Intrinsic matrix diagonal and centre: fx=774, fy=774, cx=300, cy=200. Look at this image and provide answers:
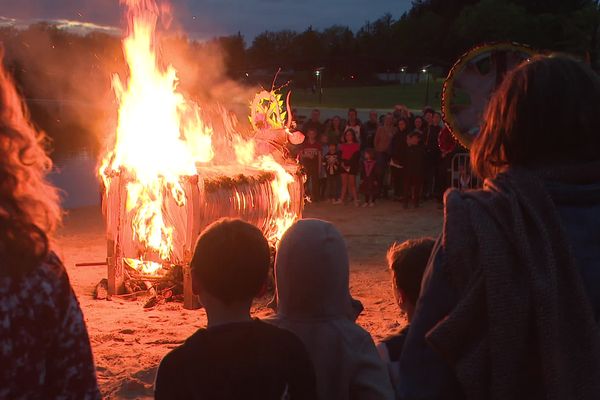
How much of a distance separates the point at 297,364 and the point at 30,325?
0.82 meters

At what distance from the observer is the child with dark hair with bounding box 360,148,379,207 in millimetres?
14594

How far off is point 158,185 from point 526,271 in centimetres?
631

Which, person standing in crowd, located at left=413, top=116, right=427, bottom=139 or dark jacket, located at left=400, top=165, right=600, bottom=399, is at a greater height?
person standing in crowd, located at left=413, top=116, right=427, bottom=139

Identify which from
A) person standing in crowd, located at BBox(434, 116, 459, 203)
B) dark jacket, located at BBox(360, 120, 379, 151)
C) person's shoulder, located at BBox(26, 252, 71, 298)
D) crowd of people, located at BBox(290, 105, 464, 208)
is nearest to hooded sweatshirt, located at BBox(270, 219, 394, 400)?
person's shoulder, located at BBox(26, 252, 71, 298)

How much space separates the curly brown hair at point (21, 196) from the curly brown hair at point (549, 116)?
104cm

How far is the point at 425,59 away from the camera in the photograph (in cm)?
3003

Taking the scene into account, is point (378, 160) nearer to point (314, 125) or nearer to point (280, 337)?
point (314, 125)

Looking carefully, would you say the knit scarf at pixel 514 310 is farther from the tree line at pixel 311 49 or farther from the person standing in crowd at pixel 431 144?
the person standing in crowd at pixel 431 144

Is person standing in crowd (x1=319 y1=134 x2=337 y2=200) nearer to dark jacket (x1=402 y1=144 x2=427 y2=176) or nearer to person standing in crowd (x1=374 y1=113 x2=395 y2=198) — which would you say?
person standing in crowd (x1=374 y1=113 x2=395 y2=198)

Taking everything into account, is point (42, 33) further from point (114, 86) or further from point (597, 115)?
point (597, 115)

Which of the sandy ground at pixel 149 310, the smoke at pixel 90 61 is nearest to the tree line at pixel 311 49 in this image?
the smoke at pixel 90 61

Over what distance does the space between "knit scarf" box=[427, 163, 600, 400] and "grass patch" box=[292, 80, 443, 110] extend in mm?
34986

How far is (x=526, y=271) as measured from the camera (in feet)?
5.21

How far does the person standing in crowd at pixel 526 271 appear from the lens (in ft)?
5.20
